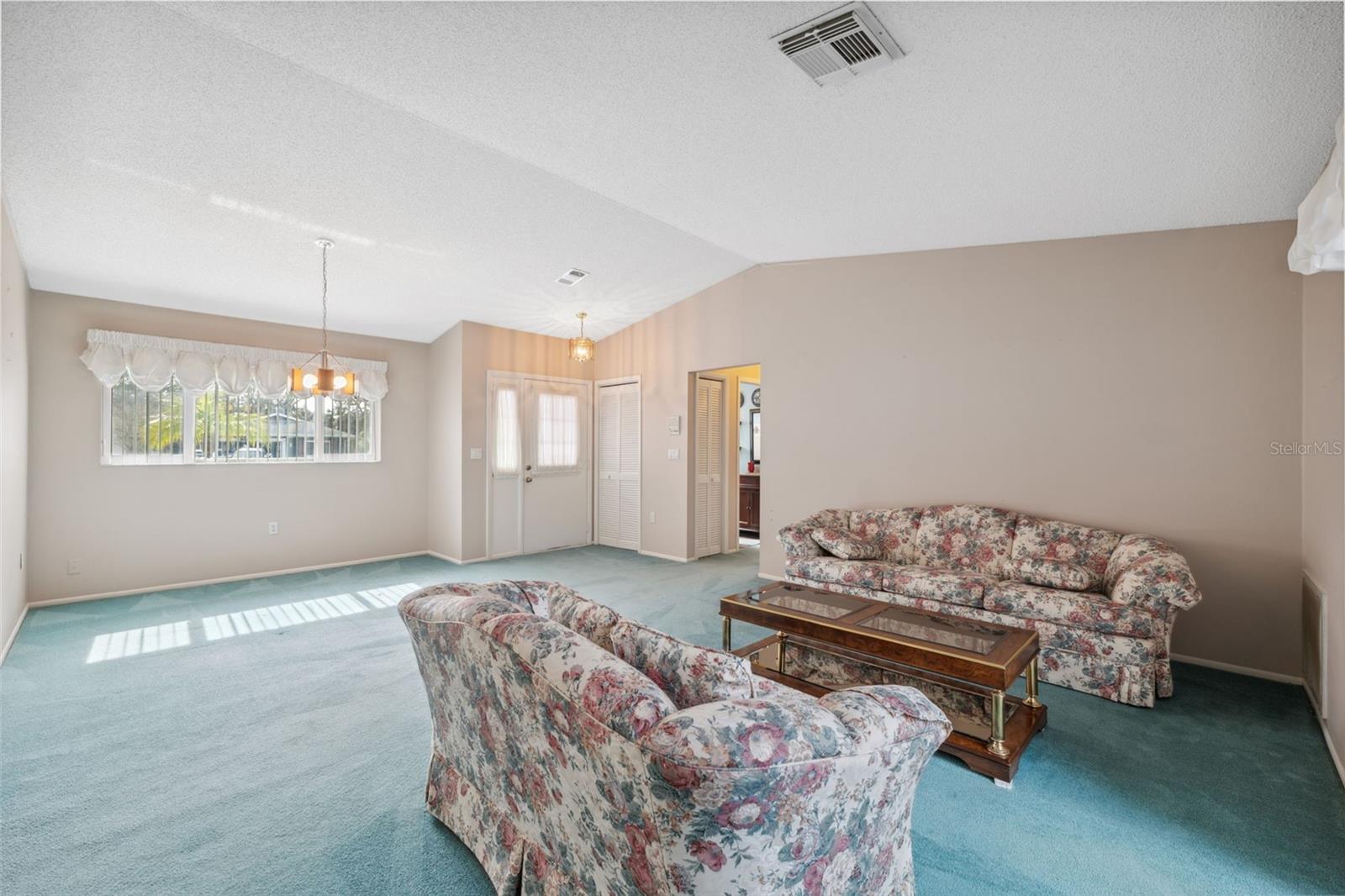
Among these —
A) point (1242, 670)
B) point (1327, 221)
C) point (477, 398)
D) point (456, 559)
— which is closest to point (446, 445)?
point (477, 398)

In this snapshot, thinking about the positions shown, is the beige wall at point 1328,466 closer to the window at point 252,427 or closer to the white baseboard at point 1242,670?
the white baseboard at point 1242,670

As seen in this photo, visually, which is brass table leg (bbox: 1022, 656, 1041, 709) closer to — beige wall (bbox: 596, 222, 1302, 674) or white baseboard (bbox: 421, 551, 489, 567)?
beige wall (bbox: 596, 222, 1302, 674)

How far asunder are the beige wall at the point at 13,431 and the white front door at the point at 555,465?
377 cm

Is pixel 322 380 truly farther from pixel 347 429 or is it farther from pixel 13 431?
pixel 347 429

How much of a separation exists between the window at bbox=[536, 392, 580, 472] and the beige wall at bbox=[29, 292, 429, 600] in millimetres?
1295

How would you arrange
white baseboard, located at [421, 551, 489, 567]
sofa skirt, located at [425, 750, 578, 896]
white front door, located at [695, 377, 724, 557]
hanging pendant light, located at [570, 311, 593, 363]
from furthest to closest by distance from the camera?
white front door, located at [695, 377, 724, 557], white baseboard, located at [421, 551, 489, 567], hanging pendant light, located at [570, 311, 593, 363], sofa skirt, located at [425, 750, 578, 896]

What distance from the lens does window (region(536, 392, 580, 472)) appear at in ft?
22.2

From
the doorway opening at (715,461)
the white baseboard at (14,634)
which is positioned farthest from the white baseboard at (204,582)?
the doorway opening at (715,461)

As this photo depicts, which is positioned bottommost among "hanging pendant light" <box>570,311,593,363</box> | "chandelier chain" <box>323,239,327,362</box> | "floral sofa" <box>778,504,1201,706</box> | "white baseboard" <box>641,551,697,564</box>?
"white baseboard" <box>641,551,697,564</box>

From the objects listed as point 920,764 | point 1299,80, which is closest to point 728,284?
point 1299,80

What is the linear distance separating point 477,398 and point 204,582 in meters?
2.83

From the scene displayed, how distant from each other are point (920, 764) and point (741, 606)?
5.85 feet

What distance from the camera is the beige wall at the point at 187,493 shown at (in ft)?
14.8

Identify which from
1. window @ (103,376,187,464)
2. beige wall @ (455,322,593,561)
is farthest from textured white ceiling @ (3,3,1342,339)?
beige wall @ (455,322,593,561)
